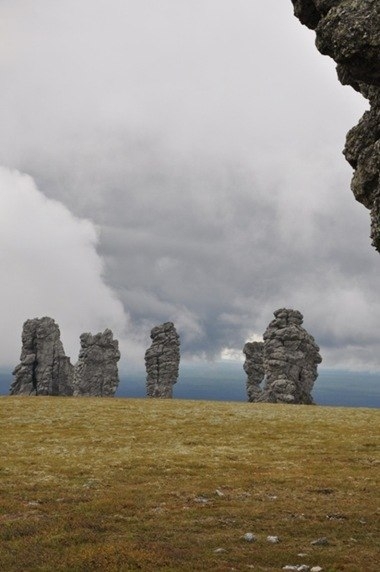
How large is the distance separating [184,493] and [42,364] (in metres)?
102

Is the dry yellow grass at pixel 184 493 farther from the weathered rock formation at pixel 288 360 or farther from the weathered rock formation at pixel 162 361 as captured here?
the weathered rock formation at pixel 162 361

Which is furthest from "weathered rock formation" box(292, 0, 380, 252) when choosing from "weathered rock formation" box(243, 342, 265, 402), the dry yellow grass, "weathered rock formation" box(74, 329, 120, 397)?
"weathered rock formation" box(74, 329, 120, 397)

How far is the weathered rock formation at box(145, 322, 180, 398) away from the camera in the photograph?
129000 mm

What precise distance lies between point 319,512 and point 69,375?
354 ft

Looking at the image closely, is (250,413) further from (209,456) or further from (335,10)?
(335,10)

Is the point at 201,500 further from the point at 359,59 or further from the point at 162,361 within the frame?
the point at 162,361

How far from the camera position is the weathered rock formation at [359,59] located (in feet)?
70.1

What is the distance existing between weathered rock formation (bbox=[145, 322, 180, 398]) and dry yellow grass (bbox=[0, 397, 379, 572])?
65740 mm

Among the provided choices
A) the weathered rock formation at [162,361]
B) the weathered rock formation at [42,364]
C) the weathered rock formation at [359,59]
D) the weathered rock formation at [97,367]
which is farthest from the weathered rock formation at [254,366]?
the weathered rock formation at [359,59]

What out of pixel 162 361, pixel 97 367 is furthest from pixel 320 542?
pixel 162 361

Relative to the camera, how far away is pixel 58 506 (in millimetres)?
27531


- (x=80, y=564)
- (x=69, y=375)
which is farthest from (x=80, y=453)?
(x=69, y=375)

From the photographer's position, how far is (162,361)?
130m

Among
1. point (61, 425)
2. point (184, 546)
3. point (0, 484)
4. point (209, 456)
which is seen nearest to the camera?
point (184, 546)
